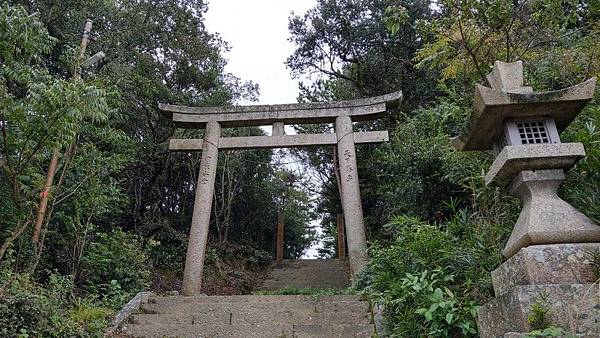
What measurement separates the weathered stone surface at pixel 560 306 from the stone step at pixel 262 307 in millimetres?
2986

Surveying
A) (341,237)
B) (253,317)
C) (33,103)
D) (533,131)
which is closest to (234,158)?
(341,237)

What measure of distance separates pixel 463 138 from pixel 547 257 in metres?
1.28

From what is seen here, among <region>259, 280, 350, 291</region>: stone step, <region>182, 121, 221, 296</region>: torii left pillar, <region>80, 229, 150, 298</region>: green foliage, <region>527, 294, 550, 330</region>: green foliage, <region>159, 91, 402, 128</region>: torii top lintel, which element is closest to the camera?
<region>527, 294, 550, 330</region>: green foliage

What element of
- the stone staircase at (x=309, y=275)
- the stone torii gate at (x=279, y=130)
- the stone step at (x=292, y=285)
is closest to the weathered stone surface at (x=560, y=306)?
the stone torii gate at (x=279, y=130)

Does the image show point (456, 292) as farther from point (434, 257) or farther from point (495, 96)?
point (495, 96)

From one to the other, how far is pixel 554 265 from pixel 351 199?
536 centimetres

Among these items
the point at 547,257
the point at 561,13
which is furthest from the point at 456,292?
the point at 561,13

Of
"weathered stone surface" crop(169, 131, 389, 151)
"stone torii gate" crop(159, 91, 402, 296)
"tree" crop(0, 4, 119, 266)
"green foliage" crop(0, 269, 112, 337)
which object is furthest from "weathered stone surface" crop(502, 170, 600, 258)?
"weathered stone surface" crop(169, 131, 389, 151)

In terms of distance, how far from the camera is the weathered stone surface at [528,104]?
10.4ft

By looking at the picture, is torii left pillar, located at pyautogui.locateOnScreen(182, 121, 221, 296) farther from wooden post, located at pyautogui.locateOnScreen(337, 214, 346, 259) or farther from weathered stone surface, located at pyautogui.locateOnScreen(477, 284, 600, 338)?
wooden post, located at pyautogui.locateOnScreen(337, 214, 346, 259)

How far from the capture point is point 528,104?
10.5 ft

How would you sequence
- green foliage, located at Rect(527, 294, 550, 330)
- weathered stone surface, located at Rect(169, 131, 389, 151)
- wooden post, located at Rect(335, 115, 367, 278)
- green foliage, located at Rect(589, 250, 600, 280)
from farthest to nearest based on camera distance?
weathered stone surface, located at Rect(169, 131, 389, 151)
wooden post, located at Rect(335, 115, 367, 278)
green foliage, located at Rect(589, 250, 600, 280)
green foliage, located at Rect(527, 294, 550, 330)

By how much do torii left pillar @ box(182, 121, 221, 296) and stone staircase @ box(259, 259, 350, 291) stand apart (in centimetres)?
436

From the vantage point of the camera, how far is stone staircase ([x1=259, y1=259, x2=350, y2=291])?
11.8m
